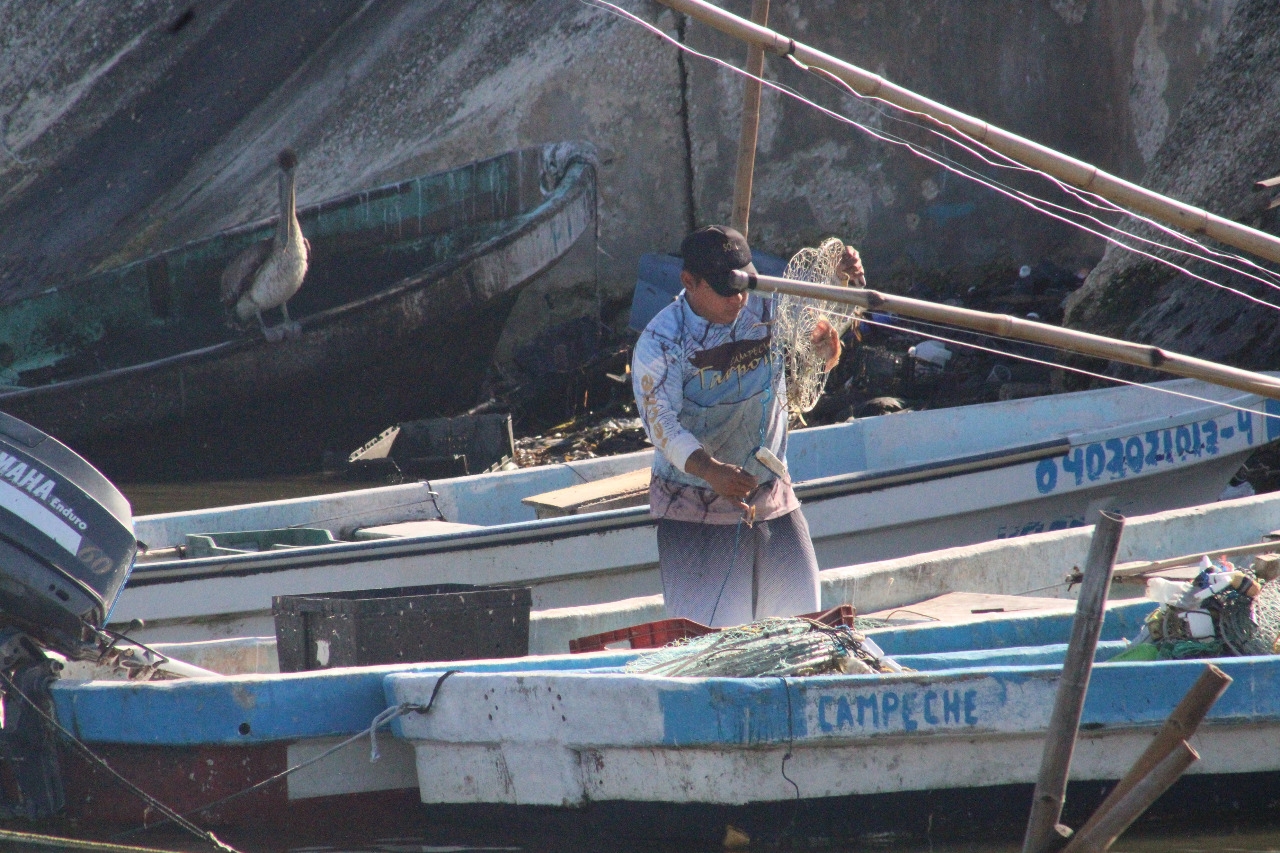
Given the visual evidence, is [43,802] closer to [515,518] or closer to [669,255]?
[515,518]

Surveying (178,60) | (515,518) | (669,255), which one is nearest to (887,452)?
(515,518)

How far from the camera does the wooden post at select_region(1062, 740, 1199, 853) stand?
2.71m

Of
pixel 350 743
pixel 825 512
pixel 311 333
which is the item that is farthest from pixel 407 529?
pixel 311 333

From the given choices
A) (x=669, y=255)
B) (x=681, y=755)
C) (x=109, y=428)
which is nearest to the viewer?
(x=681, y=755)

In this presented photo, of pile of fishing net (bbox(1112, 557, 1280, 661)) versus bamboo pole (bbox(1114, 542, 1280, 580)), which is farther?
bamboo pole (bbox(1114, 542, 1280, 580))

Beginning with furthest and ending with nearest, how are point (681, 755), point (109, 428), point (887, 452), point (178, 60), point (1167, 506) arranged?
point (178, 60) → point (109, 428) → point (887, 452) → point (1167, 506) → point (681, 755)

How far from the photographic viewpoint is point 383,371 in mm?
11750

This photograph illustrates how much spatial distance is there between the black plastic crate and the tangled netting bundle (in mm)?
1199

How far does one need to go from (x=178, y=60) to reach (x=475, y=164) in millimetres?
5014

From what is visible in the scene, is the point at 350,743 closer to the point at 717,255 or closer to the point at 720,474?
the point at 720,474

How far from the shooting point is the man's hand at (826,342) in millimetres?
4820

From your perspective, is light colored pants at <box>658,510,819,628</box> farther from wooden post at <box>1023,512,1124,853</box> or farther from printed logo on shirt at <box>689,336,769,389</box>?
wooden post at <box>1023,512,1124,853</box>

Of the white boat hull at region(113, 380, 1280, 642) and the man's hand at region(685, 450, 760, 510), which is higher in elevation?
the white boat hull at region(113, 380, 1280, 642)

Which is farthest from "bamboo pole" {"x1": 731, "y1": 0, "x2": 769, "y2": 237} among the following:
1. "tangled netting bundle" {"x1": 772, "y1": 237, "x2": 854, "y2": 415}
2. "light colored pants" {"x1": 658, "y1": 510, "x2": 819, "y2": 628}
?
"light colored pants" {"x1": 658, "y1": 510, "x2": 819, "y2": 628}
